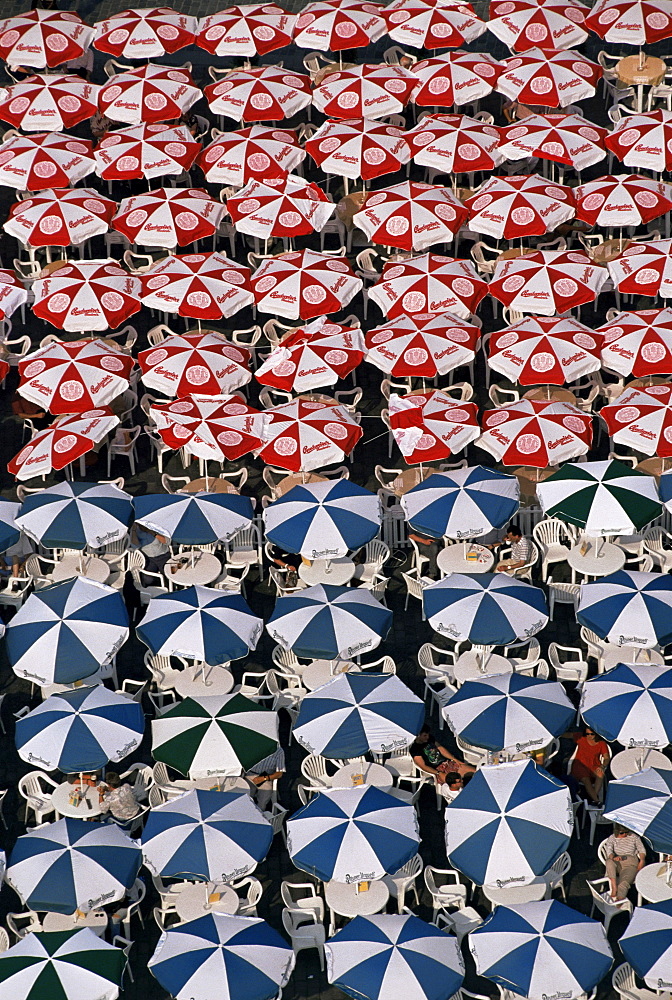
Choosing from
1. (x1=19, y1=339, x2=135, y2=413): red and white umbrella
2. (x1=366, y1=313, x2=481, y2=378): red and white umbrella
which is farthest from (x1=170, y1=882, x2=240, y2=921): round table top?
(x1=366, y1=313, x2=481, y2=378): red and white umbrella

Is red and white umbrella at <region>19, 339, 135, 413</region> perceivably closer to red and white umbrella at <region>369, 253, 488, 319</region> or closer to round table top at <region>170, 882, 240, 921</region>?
red and white umbrella at <region>369, 253, 488, 319</region>

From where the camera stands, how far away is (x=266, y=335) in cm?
2494

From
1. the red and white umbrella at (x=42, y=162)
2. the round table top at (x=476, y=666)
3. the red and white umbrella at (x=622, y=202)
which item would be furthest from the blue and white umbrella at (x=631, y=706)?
the red and white umbrella at (x=42, y=162)

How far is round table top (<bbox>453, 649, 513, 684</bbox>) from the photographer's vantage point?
1948 centimetres

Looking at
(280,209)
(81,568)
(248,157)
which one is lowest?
(81,568)

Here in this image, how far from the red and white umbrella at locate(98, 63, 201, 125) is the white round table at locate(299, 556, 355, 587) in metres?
10.2

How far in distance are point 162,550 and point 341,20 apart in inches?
463

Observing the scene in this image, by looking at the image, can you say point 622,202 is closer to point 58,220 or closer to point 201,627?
point 58,220

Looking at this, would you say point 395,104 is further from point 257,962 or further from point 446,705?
point 257,962

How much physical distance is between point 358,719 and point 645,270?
9439 mm

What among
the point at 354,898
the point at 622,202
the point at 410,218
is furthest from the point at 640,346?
the point at 354,898

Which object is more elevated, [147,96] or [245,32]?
[245,32]

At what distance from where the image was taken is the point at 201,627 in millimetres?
19078

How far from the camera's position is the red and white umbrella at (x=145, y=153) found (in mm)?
26719
